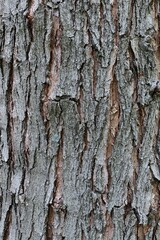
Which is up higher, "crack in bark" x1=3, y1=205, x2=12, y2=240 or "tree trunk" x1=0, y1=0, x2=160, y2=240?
"tree trunk" x1=0, y1=0, x2=160, y2=240

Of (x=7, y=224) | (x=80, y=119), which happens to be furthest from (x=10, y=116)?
(x=7, y=224)

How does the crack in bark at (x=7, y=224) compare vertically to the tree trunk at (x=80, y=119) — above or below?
below

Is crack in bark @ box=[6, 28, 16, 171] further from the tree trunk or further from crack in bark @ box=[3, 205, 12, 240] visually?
crack in bark @ box=[3, 205, 12, 240]

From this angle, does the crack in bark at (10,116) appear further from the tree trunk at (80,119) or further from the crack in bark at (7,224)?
the crack in bark at (7,224)

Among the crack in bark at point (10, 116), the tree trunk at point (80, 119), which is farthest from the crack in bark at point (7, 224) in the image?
the crack in bark at point (10, 116)

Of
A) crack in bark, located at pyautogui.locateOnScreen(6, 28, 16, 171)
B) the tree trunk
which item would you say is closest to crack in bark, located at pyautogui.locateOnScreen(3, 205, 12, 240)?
the tree trunk

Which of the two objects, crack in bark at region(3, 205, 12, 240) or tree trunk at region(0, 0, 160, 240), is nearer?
tree trunk at region(0, 0, 160, 240)

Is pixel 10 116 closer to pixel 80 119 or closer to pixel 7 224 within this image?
pixel 80 119

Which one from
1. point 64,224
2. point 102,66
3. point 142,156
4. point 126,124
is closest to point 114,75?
point 102,66

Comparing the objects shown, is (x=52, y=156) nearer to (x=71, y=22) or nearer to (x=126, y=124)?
(x=126, y=124)

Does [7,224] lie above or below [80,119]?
below
